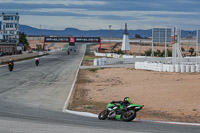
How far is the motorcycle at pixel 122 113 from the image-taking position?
489 inches

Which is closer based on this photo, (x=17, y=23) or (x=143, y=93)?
(x=143, y=93)

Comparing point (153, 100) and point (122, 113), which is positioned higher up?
point (122, 113)

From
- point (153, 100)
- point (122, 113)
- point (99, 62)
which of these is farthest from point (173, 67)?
point (122, 113)

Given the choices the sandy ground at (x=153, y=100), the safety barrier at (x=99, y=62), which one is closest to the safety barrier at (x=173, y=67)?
the sandy ground at (x=153, y=100)

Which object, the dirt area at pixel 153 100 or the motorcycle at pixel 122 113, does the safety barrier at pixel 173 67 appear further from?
the motorcycle at pixel 122 113

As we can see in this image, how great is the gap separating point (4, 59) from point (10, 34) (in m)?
55.3

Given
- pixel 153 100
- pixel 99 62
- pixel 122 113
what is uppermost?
pixel 99 62

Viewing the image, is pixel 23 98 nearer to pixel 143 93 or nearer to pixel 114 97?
pixel 114 97

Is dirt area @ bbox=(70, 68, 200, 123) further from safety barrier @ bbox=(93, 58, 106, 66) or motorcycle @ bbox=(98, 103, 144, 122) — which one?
safety barrier @ bbox=(93, 58, 106, 66)

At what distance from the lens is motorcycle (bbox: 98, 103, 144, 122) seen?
12414 mm

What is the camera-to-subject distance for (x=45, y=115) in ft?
44.2

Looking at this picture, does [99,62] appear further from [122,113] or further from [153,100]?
[122,113]

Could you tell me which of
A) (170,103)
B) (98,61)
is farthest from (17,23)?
(170,103)

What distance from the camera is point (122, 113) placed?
12.7 m
